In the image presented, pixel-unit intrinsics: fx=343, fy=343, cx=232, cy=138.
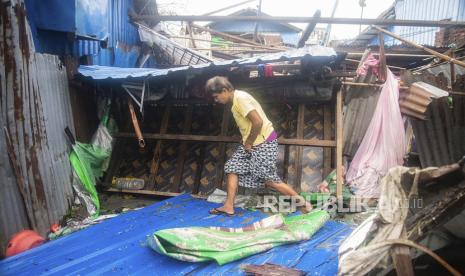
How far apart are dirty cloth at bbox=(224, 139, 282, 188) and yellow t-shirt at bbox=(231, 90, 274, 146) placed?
0.12 metres

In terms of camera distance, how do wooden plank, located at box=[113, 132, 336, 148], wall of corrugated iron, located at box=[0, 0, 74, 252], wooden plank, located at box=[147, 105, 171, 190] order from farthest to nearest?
1. wooden plank, located at box=[147, 105, 171, 190]
2. wooden plank, located at box=[113, 132, 336, 148]
3. wall of corrugated iron, located at box=[0, 0, 74, 252]

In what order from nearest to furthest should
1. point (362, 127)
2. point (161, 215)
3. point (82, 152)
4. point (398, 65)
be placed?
1. point (161, 215)
2. point (82, 152)
3. point (362, 127)
4. point (398, 65)

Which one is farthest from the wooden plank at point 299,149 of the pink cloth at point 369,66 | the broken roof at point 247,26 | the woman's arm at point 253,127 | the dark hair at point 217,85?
the broken roof at point 247,26

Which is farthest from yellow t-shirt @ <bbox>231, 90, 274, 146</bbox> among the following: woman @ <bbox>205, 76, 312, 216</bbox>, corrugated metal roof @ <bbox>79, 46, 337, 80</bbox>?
corrugated metal roof @ <bbox>79, 46, 337, 80</bbox>

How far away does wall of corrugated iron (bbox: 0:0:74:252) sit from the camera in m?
3.49

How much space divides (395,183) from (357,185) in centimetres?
318

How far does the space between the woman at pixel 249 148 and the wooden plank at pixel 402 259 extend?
8.09 ft

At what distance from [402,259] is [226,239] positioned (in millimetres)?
1754

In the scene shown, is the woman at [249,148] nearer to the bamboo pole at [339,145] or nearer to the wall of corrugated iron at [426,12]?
the bamboo pole at [339,145]

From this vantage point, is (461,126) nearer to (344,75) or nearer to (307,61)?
(344,75)

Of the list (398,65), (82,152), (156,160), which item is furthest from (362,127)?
(398,65)

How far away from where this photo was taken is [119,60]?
24.9 feet

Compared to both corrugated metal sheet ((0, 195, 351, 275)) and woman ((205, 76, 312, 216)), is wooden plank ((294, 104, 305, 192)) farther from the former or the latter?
corrugated metal sheet ((0, 195, 351, 275))

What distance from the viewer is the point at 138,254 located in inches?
123
